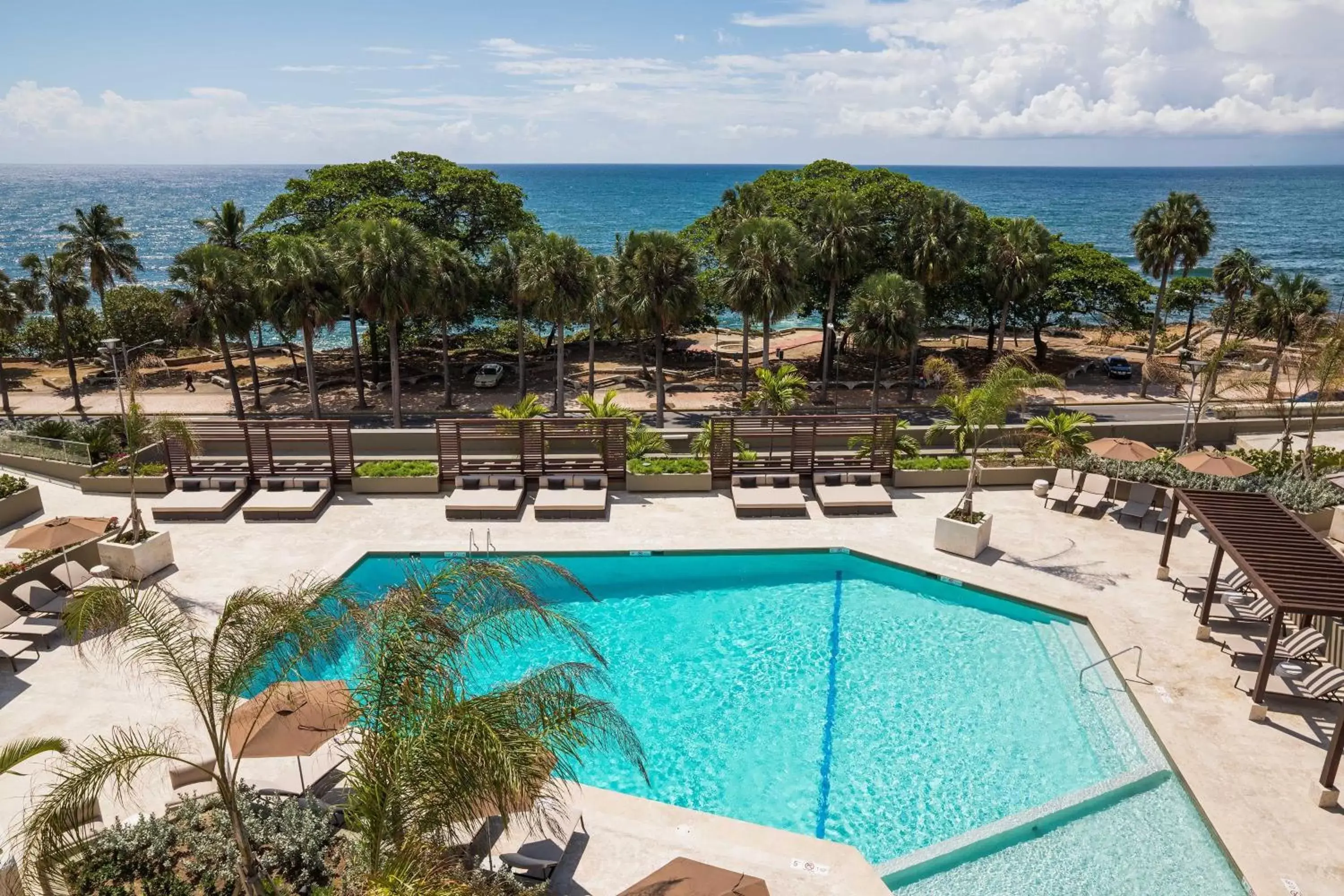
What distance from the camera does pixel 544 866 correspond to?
9828mm

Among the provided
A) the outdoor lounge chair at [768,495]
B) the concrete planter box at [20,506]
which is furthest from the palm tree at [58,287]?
the outdoor lounge chair at [768,495]

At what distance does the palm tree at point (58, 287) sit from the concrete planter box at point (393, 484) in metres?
23.5

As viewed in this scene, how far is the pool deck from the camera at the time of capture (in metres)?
10.8

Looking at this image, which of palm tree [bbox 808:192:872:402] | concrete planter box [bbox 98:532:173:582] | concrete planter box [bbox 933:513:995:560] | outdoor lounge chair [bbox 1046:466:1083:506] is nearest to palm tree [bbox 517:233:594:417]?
palm tree [bbox 808:192:872:402]

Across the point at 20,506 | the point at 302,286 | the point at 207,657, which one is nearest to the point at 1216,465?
the point at 207,657

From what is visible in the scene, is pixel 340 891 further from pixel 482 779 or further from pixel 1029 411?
pixel 1029 411

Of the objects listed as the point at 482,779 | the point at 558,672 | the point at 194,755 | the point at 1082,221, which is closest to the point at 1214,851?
the point at 558,672

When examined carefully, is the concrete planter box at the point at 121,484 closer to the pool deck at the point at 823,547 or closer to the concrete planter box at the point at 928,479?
the pool deck at the point at 823,547

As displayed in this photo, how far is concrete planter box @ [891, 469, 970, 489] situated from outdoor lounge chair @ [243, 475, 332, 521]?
15234mm

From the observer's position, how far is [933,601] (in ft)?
58.9

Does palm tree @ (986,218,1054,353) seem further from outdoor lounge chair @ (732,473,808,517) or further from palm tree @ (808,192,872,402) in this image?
outdoor lounge chair @ (732,473,808,517)

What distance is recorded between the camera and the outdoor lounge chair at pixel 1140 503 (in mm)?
20688

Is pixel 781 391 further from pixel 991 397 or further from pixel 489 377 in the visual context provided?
pixel 489 377

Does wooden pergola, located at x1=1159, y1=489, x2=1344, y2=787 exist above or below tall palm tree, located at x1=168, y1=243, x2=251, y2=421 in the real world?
below
